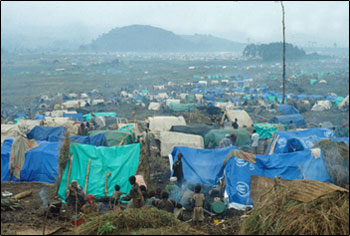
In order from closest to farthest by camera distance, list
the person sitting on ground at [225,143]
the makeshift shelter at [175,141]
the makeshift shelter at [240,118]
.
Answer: the person sitting on ground at [225,143], the makeshift shelter at [175,141], the makeshift shelter at [240,118]

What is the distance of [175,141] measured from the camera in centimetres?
1275

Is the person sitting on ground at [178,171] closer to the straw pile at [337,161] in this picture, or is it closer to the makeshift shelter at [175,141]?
the straw pile at [337,161]

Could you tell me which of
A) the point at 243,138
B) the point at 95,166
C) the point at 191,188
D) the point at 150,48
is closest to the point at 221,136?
the point at 243,138

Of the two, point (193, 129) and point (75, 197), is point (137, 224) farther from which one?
point (193, 129)

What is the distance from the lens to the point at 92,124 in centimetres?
1759

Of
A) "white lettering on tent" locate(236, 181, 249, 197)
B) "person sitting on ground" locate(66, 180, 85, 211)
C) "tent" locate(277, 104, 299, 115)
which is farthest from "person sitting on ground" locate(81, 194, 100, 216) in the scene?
"tent" locate(277, 104, 299, 115)

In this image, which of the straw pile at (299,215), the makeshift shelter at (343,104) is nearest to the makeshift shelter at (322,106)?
the makeshift shelter at (343,104)

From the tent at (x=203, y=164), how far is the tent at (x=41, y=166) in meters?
3.33

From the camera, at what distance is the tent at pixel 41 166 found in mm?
9680

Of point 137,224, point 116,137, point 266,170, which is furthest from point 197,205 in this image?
point 116,137

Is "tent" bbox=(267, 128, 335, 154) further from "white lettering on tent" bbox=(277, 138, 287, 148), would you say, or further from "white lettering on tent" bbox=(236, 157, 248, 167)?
"white lettering on tent" bbox=(236, 157, 248, 167)

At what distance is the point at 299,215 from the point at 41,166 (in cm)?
807

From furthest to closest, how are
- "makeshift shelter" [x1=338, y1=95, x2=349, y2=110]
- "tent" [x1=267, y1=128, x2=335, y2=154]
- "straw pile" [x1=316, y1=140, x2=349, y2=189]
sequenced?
"makeshift shelter" [x1=338, y1=95, x2=349, y2=110] → "tent" [x1=267, y1=128, x2=335, y2=154] → "straw pile" [x1=316, y1=140, x2=349, y2=189]

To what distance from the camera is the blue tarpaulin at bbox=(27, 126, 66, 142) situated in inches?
528
